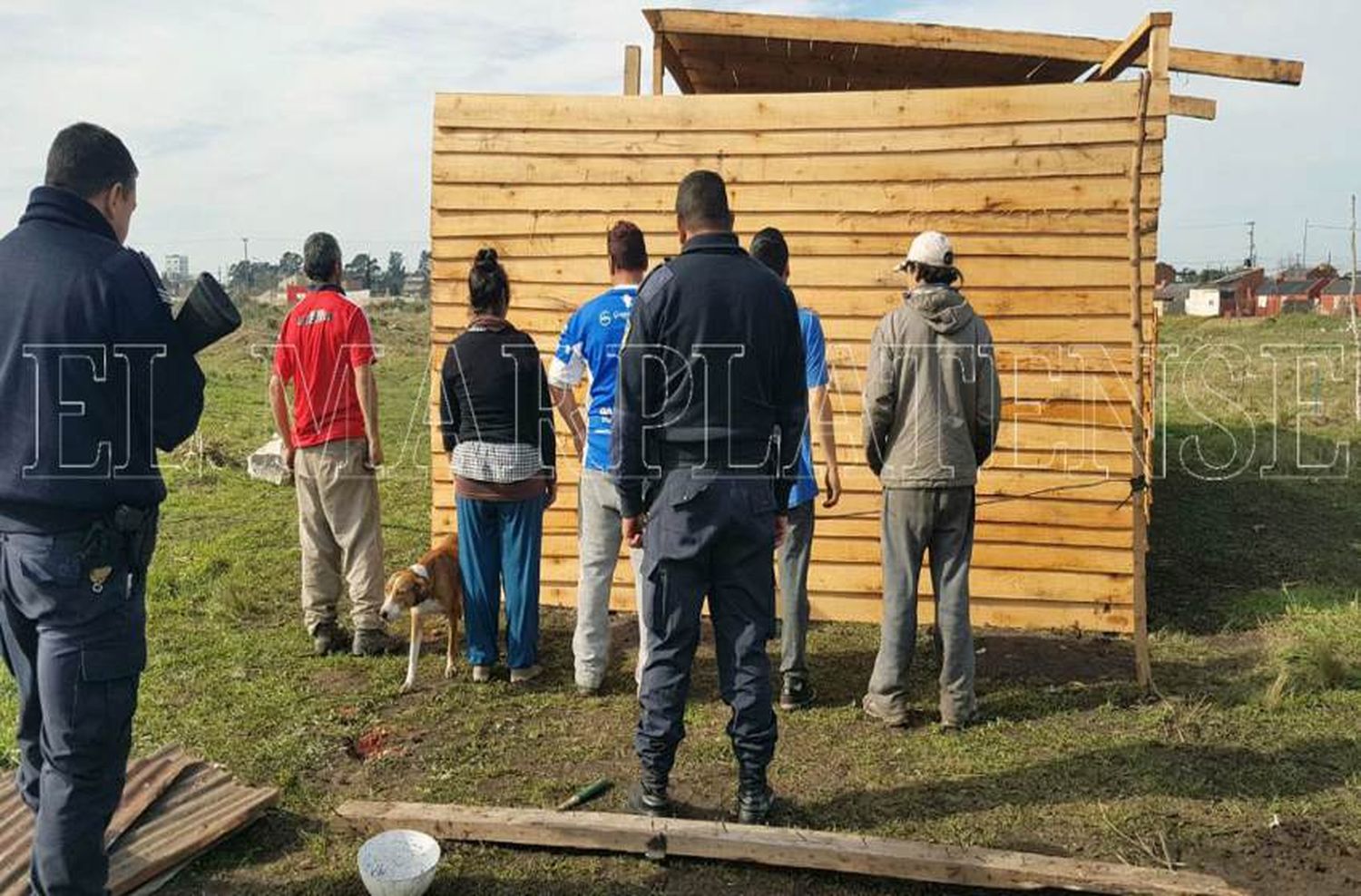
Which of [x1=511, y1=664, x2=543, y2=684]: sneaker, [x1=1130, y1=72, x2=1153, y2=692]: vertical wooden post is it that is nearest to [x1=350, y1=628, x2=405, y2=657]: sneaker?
[x1=511, y1=664, x2=543, y2=684]: sneaker

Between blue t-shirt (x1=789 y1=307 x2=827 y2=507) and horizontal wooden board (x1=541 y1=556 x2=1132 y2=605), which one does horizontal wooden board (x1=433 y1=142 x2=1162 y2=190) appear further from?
horizontal wooden board (x1=541 y1=556 x2=1132 y2=605)

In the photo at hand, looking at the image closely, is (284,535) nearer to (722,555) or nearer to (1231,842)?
(722,555)

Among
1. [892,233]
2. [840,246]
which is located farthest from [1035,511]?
[840,246]

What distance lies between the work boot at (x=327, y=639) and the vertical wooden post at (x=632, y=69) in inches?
164

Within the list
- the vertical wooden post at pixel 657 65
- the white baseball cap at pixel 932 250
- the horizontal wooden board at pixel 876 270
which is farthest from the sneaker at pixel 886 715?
the vertical wooden post at pixel 657 65

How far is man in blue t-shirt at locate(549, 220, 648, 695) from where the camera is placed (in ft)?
17.6

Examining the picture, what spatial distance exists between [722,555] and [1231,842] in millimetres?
2297

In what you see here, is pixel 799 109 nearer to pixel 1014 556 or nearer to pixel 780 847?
pixel 1014 556

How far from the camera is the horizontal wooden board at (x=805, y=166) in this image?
6625 mm

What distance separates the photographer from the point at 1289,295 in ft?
248

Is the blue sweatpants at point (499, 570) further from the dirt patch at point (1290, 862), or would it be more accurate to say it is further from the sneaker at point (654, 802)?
the dirt patch at point (1290, 862)

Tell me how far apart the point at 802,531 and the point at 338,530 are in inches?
108

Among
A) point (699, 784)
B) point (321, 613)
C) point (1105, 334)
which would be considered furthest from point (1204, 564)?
point (321, 613)

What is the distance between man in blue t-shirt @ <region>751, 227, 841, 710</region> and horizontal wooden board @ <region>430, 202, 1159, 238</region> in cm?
163
